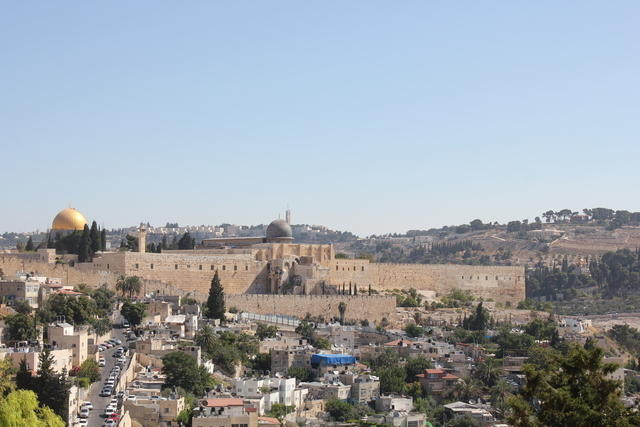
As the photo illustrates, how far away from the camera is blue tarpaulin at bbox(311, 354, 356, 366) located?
3225cm

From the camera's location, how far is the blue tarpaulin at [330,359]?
1270 inches

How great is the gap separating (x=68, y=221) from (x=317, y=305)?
33.3 feet

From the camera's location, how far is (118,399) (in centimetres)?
2466

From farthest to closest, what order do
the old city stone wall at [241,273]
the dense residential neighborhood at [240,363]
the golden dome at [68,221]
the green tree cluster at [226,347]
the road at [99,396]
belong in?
the golden dome at [68,221]
the old city stone wall at [241,273]
the green tree cluster at [226,347]
the dense residential neighborhood at [240,363]
the road at [99,396]

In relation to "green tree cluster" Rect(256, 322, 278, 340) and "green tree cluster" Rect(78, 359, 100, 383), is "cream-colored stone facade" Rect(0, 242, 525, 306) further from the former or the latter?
"green tree cluster" Rect(78, 359, 100, 383)

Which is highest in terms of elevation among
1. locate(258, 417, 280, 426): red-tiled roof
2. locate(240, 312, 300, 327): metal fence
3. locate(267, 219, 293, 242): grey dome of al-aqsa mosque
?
locate(267, 219, 293, 242): grey dome of al-aqsa mosque

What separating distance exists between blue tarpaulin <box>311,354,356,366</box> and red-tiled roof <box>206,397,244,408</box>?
649 cm

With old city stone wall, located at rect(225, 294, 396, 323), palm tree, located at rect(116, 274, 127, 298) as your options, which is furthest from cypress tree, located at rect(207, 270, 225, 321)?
palm tree, located at rect(116, 274, 127, 298)

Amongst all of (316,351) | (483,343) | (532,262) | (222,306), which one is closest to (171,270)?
(222,306)

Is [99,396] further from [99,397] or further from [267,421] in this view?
[267,421]

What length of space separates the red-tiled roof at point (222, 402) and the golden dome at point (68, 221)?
62.2 ft

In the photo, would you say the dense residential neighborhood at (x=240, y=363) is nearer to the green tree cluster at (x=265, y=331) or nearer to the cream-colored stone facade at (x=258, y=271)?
the green tree cluster at (x=265, y=331)

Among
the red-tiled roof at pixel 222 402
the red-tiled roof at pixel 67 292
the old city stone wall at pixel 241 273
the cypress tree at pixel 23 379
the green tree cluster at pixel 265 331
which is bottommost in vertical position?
the red-tiled roof at pixel 222 402

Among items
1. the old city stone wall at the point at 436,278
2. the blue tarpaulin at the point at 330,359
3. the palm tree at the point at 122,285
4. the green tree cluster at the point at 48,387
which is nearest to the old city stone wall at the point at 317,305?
the old city stone wall at the point at 436,278
